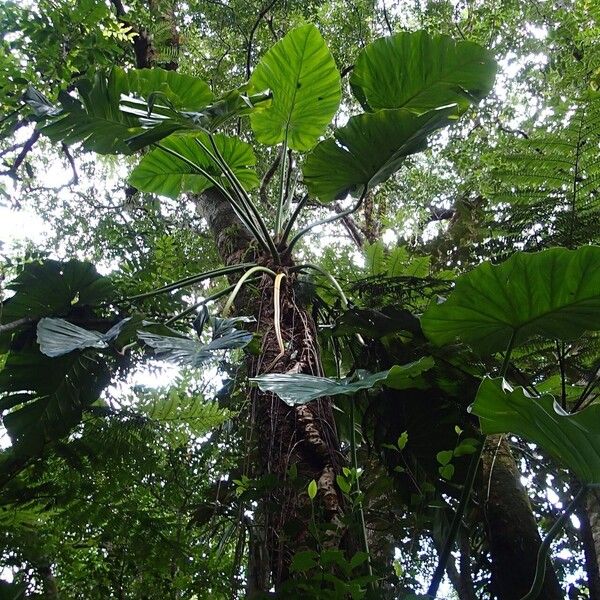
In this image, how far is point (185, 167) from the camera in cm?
249

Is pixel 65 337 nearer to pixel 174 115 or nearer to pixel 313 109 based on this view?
pixel 174 115

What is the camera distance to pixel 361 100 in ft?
7.39

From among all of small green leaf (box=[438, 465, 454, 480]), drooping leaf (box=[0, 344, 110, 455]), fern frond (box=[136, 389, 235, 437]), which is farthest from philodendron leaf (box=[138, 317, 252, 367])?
small green leaf (box=[438, 465, 454, 480])

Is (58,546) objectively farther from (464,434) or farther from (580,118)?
(580,118)

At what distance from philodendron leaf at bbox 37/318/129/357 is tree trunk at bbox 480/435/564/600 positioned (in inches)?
45.0

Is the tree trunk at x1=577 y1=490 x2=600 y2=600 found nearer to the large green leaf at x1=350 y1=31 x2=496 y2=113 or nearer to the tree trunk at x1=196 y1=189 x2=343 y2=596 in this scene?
the tree trunk at x1=196 y1=189 x2=343 y2=596

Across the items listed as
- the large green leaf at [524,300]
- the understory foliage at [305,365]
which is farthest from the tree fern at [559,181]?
the large green leaf at [524,300]

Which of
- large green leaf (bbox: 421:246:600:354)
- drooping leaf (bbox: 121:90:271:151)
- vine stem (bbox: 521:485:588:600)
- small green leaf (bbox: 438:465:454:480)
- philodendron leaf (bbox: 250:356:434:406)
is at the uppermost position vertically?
drooping leaf (bbox: 121:90:271:151)

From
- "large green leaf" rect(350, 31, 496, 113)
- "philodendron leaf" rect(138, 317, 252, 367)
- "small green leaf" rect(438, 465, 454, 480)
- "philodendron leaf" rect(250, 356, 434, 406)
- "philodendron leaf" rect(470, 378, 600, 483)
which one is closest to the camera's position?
"philodendron leaf" rect(470, 378, 600, 483)

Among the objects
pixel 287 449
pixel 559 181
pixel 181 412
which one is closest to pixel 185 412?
pixel 181 412

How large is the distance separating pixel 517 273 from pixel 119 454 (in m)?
1.29

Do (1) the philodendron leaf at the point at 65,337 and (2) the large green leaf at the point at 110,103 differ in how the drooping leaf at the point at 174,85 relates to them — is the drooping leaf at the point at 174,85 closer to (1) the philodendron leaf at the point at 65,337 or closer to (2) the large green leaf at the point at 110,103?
(2) the large green leaf at the point at 110,103

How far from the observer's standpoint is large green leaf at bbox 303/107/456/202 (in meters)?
1.83

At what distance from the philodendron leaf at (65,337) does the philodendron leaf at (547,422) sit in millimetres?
1051
